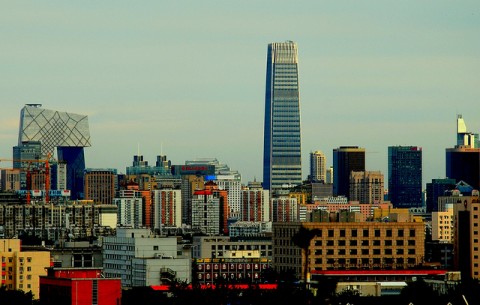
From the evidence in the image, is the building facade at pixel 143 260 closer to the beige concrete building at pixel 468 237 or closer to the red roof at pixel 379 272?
the red roof at pixel 379 272

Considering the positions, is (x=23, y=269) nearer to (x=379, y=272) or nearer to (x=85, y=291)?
(x=379, y=272)

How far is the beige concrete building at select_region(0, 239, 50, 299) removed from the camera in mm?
149000

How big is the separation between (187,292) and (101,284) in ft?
17.8

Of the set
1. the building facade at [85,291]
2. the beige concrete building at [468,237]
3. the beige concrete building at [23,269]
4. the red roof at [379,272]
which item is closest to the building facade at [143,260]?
the beige concrete building at [23,269]

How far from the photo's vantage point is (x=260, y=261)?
185250 millimetres

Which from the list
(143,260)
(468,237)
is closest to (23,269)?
(143,260)

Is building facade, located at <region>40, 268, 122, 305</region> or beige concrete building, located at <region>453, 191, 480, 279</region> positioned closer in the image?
building facade, located at <region>40, 268, 122, 305</region>

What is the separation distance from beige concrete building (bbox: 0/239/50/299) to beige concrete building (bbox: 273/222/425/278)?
2196cm

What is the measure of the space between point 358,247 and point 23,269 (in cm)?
2980

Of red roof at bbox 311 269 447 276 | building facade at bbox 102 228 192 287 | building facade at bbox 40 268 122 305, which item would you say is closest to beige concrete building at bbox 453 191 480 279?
red roof at bbox 311 269 447 276

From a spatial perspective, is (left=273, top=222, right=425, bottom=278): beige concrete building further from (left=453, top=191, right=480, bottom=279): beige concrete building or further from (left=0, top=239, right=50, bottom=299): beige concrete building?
(left=0, top=239, right=50, bottom=299): beige concrete building

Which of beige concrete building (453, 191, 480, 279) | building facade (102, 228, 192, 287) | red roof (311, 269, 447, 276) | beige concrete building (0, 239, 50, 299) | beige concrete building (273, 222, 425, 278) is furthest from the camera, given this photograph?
beige concrete building (453, 191, 480, 279)

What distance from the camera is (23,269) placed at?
151m

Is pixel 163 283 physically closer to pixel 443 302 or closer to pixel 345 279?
pixel 345 279
